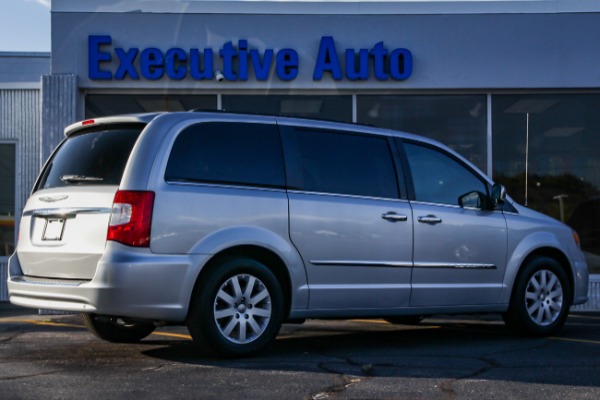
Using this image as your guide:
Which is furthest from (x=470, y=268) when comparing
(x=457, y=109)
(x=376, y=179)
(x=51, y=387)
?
(x=457, y=109)

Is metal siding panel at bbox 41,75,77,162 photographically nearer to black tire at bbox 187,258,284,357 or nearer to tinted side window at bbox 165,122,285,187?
tinted side window at bbox 165,122,285,187

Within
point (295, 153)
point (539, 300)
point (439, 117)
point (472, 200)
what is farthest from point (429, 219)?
point (439, 117)

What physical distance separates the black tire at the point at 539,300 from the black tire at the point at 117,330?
3285 millimetres

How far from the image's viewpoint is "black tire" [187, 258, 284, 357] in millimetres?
7125

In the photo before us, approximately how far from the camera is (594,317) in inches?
471

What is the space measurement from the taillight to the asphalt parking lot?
0.87m

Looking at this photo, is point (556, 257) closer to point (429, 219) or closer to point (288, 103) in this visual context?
point (429, 219)

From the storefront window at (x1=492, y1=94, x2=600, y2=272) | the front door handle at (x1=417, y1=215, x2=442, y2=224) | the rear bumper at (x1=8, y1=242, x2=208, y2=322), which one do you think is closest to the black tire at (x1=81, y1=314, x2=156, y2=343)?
the rear bumper at (x1=8, y1=242, x2=208, y2=322)

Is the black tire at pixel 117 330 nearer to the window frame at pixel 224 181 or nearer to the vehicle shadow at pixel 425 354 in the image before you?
the vehicle shadow at pixel 425 354

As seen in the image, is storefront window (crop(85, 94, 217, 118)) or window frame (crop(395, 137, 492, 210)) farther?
storefront window (crop(85, 94, 217, 118))

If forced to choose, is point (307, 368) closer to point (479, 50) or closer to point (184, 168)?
point (184, 168)

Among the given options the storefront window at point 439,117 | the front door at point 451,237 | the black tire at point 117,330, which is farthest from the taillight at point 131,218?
the storefront window at point 439,117

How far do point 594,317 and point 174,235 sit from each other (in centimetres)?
668

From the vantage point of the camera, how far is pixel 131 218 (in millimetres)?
6902
